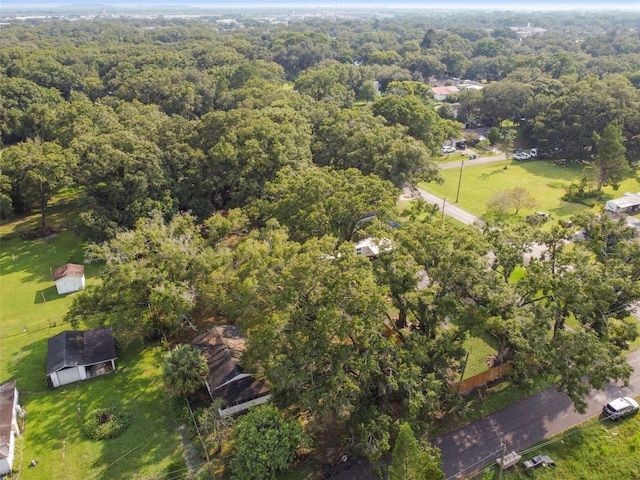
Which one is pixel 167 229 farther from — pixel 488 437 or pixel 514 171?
pixel 514 171

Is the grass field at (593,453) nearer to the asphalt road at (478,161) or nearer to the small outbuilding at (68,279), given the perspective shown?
the small outbuilding at (68,279)

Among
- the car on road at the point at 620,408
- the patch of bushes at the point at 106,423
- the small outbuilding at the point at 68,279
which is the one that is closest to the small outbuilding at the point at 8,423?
the patch of bushes at the point at 106,423

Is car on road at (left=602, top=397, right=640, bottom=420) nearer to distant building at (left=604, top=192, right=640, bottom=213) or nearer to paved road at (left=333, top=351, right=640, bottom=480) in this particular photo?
paved road at (left=333, top=351, right=640, bottom=480)

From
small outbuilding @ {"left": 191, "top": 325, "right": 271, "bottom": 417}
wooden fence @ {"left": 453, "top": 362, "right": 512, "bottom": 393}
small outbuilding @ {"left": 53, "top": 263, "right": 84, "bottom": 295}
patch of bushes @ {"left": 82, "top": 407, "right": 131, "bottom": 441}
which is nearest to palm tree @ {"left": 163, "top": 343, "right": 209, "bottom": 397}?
small outbuilding @ {"left": 191, "top": 325, "right": 271, "bottom": 417}

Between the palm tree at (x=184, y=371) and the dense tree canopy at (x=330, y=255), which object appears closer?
the dense tree canopy at (x=330, y=255)

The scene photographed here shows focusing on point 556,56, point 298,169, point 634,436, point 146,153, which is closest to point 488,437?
point 634,436

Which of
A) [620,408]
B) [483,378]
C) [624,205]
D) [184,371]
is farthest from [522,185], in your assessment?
[184,371]
